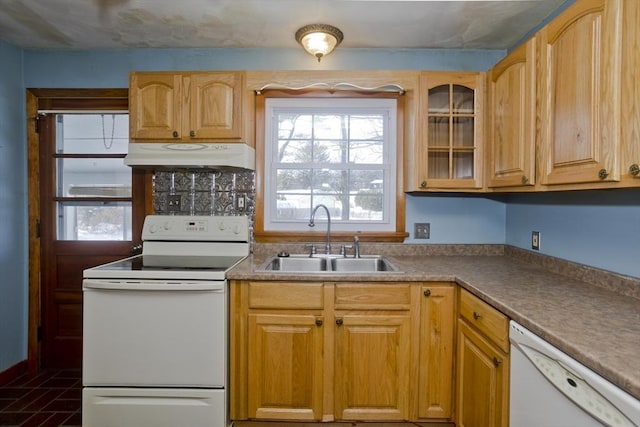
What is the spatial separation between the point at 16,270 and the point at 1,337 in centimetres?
46

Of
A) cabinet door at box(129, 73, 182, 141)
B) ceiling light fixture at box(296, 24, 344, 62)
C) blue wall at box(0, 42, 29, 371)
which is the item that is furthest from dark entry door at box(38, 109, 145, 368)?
ceiling light fixture at box(296, 24, 344, 62)

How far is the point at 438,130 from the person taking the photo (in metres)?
2.22

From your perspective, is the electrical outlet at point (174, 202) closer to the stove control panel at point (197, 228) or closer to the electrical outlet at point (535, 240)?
the stove control panel at point (197, 228)

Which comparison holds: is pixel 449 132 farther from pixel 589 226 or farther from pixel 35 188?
pixel 35 188

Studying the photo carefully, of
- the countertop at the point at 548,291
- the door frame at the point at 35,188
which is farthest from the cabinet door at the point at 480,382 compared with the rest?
the door frame at the point at 35,188

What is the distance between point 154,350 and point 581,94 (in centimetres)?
224

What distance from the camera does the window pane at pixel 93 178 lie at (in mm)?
2602

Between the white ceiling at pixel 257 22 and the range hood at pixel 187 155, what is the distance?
77 cm

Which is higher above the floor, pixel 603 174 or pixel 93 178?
pixel 93 178

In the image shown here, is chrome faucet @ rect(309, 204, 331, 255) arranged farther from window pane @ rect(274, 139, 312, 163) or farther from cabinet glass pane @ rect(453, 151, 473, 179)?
cabinet glass pane @ rect(453, 151, 473, 179)

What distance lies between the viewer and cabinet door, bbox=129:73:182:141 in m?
2.20

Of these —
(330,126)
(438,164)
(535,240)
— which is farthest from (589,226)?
(330,126)

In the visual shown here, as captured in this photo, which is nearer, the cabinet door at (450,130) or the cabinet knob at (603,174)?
the cabinet knob at (603,174)

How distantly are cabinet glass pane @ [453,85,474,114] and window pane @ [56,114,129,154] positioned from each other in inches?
93.0
